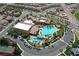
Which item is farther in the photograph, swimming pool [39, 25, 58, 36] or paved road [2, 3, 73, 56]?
swimming pool [39, 25, 58, 36]

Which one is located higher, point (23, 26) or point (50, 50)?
point (23, 26)

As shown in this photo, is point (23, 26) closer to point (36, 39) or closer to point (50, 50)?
point (36, 39)

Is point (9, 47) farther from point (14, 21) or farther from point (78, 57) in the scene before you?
point (78, 57)

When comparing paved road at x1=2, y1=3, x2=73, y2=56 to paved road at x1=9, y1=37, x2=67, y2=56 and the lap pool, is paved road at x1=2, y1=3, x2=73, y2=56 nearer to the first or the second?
paved road at x1=9, y1=37, x2=67, y2=56

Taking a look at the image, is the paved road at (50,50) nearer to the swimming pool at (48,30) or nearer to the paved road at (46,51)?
the paved road at (46,51)

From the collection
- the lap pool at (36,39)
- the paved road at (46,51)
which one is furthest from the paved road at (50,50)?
the lap pool at (36,39)

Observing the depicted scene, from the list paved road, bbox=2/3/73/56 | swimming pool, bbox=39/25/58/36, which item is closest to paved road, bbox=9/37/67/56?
paved road, bbox=2/3/73/56

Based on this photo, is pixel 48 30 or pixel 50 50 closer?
pixel 50 50

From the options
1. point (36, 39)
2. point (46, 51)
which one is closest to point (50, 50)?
point (46, 51)

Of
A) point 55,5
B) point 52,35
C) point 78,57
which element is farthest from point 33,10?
point 78,57
